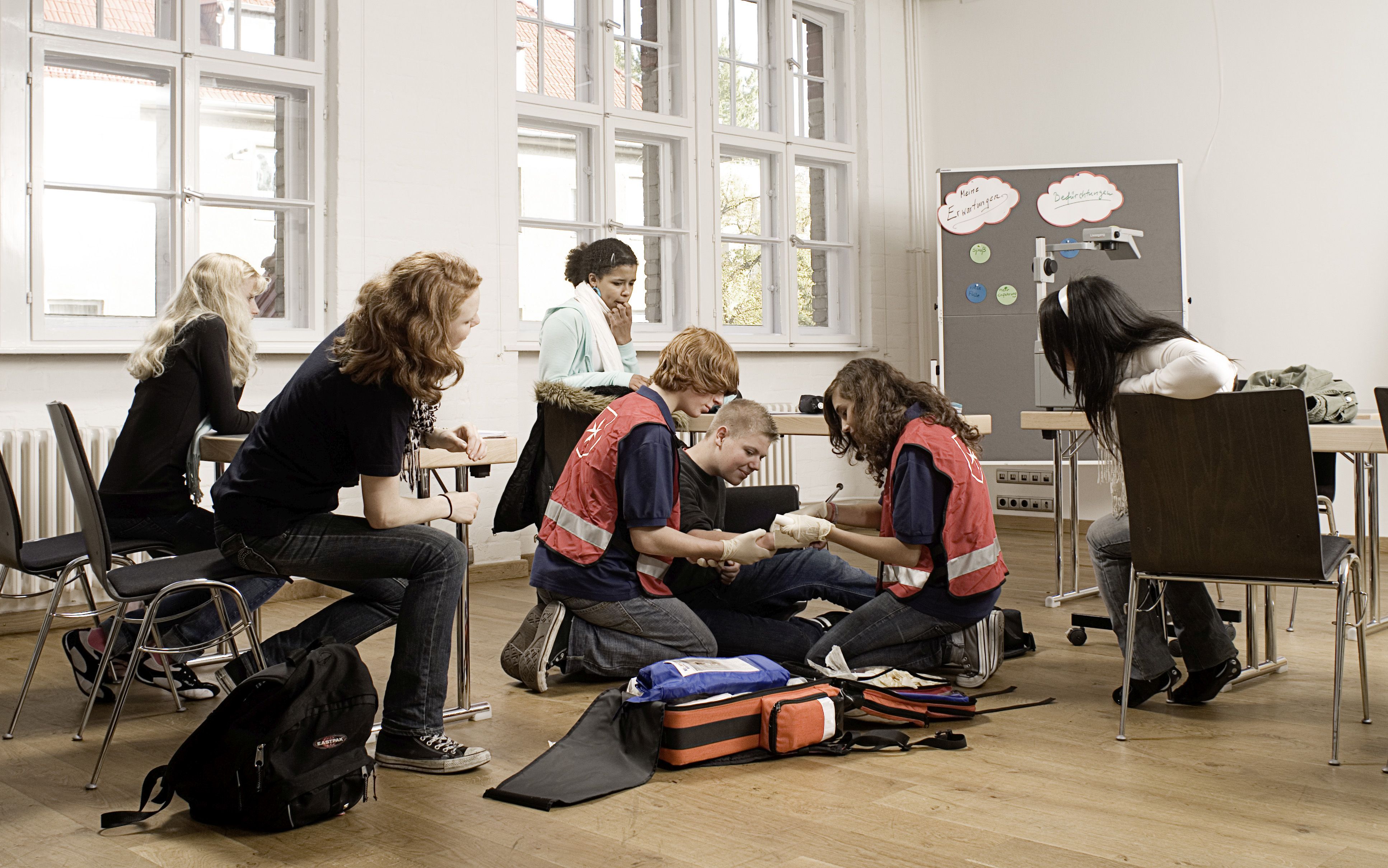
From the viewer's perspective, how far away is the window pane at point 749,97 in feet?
21.6

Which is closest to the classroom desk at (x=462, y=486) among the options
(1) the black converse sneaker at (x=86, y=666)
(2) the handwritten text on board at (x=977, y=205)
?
(1) the black converse sneaker at (x=86, y=666)

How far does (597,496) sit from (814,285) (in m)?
4.21

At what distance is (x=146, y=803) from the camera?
2176mm

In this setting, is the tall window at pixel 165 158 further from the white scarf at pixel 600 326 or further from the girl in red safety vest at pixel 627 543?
the girl in red safety vest at pixel 627 543

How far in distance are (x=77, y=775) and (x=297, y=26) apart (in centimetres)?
334

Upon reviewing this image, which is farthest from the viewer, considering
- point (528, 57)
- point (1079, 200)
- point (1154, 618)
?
point (1079, 200)

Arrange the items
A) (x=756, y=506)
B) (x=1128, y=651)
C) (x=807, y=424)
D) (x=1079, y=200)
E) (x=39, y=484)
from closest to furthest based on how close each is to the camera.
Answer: (x=1128, y=651)
(x=756, y=506)
(x=39, y=484)
(x=807, y=424)
(x=1079, y=200)

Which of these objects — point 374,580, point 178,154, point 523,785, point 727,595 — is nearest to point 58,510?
point 178,154

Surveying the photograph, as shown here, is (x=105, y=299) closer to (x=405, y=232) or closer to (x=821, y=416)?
(x=405, y=232)

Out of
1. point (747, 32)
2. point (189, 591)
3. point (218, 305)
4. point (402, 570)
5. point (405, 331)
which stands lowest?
point (189, 591)

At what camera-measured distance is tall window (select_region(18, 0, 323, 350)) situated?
14.1ft

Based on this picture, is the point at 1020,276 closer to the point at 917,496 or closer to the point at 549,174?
the point at 549,174

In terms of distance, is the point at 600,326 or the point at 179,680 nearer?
the point at 179,680

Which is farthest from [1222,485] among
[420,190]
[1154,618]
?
[420,190]
